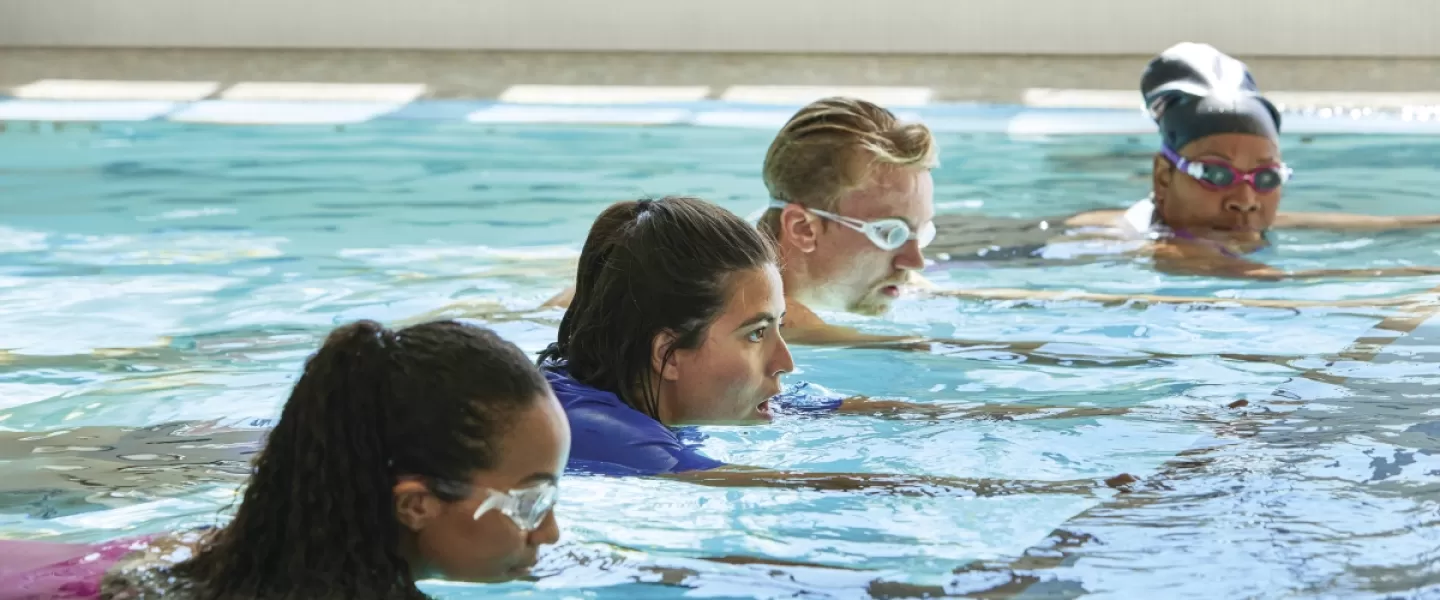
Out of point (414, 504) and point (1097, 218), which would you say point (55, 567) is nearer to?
point (414, 504)

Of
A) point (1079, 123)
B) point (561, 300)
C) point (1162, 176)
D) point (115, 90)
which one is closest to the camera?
point (561, 300)

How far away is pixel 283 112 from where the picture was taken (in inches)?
405

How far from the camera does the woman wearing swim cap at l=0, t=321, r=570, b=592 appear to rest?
2.44 meters

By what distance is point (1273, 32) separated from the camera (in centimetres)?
1309

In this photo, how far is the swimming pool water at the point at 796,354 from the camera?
3.22 meters

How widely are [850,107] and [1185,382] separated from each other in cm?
116

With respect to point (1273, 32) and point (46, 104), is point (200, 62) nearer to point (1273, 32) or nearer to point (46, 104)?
point (46, 104)

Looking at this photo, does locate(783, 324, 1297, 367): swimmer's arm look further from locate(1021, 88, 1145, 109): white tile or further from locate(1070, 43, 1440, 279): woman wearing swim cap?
locate(1021, 88, 1145, 109): white tile

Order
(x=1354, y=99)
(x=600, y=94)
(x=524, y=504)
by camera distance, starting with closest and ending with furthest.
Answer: (x=524, y=504) < (x=1354, y=99) < (x=600, y=94)

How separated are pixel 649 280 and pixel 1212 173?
373 cm

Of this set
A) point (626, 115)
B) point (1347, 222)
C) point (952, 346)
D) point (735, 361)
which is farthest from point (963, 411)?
point (626, 115)

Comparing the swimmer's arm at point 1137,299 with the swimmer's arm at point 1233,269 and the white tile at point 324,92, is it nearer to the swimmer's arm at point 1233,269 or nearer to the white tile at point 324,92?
the swimmer's arm at point 1233,269

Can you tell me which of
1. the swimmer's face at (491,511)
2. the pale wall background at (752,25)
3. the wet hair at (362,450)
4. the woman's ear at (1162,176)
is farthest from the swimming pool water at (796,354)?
the pale wall background at (752,25)

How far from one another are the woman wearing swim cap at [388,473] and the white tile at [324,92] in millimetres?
8441
